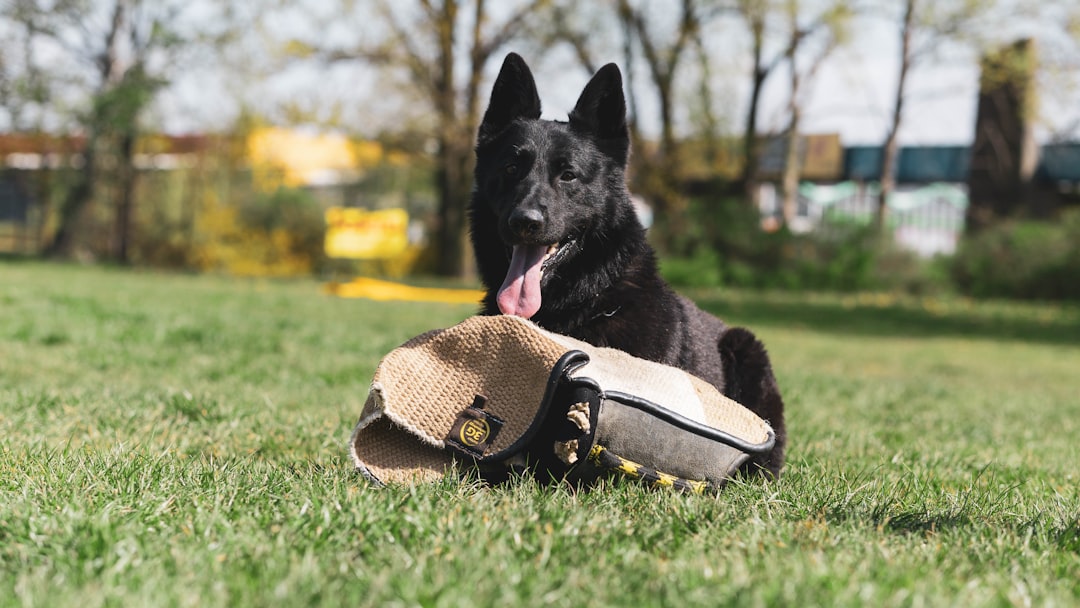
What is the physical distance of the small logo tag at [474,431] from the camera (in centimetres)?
307

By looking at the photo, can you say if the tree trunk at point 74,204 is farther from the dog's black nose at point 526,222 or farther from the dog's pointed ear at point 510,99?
the dog's black nose at point 526,222

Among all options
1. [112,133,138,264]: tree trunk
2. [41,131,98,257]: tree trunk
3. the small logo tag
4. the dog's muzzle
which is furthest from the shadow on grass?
[41,131,98,257]: tree trunk

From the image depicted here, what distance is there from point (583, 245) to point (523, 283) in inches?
14.0

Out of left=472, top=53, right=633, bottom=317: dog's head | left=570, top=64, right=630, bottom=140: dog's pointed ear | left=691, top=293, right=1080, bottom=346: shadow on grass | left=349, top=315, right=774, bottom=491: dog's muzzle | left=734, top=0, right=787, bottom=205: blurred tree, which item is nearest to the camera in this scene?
left=349, top=315, right=774, bottom=491: dog's muzzle

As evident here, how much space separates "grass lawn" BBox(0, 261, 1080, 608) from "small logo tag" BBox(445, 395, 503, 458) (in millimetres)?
138

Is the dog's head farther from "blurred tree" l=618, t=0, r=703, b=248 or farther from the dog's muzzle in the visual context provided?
"blurred tree" l=618, t=0, r=703, b=248

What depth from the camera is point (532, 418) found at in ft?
9.96

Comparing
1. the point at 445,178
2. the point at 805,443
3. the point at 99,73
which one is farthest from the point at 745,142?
the point at 805,443

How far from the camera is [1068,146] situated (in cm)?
2656

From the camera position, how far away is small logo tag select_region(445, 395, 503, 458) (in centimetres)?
307

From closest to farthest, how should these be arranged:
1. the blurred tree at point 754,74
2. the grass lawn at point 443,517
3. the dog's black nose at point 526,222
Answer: the grass lawn at point 443,517 < the dog's black nose at point 526,222 < the blurred tree at point 754,74

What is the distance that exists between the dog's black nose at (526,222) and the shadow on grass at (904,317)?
40.9 ft

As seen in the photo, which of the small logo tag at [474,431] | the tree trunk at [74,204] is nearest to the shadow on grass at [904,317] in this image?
the small logo tag at [474,431]

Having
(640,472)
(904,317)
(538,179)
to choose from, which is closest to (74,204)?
(904,317)
